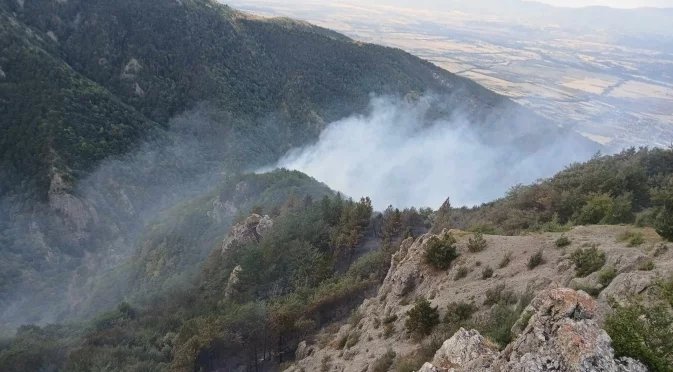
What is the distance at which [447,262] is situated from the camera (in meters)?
20.2

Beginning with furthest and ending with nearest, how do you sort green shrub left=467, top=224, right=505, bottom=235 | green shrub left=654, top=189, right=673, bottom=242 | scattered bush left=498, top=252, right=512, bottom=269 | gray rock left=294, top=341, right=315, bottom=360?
green shrub left=467, top=224, right=505, bottom=235 < gray rock left=294, top=341, right=315, bottom=360 < scattered bush left=498, top=252, right=512, bottom=269 < green shrub left=654, top=189, right=673, bottom=242

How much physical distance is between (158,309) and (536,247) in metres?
32.2

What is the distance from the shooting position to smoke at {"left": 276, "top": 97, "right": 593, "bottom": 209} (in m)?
91.0

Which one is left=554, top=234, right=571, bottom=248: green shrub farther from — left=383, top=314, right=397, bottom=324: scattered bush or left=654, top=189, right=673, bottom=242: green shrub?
left=383, top=314, right=397, bottom=324: scattered bush

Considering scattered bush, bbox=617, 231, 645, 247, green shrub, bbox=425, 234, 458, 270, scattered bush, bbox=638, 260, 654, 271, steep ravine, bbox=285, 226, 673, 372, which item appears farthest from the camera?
green shrub, bbox=425, 234, 458, 270

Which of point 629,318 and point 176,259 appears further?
point 176,259

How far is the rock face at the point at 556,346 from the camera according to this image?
7590mm

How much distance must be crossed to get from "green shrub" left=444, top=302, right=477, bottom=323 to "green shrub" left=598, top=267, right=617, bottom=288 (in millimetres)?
4204

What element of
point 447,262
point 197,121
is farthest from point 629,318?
point 197,121

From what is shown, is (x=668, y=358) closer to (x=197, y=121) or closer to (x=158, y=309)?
(x=158, y=309)

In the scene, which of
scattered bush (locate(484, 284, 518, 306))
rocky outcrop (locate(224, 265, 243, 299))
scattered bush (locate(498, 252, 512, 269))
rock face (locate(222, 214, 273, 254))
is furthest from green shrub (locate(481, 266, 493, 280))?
rock face (locate(222, 214, 273, 254))

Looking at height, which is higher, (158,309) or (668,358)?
(668,358)

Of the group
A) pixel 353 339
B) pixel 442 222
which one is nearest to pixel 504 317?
pixel 353 339

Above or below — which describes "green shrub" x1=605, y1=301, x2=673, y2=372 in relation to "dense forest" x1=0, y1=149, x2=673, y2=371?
above
